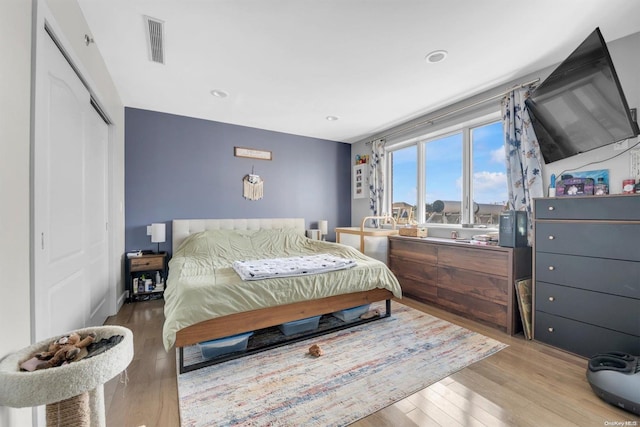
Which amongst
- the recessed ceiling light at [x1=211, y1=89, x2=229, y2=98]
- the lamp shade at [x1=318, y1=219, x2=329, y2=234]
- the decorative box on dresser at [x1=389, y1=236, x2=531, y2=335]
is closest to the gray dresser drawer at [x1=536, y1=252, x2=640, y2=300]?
the decorative box on dresser at [x1=389, y1=236, x2=531, y2=335]

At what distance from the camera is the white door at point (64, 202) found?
48.5 inches

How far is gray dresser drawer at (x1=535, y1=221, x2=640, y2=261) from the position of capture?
1.86 metres

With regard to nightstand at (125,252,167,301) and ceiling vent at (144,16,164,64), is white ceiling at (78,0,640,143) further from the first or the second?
nightstand at (125,252,167,301)

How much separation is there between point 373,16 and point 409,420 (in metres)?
2.60

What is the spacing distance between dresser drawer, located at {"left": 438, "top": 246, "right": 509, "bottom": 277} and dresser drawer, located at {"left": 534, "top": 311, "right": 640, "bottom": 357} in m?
0.47

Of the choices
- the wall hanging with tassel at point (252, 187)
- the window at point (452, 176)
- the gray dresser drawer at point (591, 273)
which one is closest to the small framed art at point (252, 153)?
the wall hanging with tassel at point (252, 187)

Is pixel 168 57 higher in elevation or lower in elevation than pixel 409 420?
higher

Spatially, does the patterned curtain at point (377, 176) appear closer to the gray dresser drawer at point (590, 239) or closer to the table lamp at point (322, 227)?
the table lamp at point (322, 227)

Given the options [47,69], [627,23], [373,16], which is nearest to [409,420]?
[373,16]

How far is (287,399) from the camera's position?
1639 millimetres

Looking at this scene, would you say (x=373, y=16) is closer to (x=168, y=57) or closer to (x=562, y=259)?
(x=168, y=57)

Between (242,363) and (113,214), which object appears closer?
(242,363)

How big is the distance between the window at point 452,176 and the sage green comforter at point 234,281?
57.9 inches

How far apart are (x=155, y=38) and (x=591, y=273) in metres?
3.88
